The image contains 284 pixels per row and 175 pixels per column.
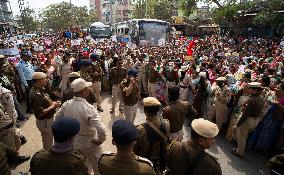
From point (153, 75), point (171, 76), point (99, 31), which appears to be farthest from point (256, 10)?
point (99, 31)

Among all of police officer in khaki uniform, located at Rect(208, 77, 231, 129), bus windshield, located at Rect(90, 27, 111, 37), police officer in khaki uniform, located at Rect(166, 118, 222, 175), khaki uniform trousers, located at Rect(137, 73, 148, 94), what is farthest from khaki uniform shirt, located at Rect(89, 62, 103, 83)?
bus windshield, located at Rect(90, 27, 111, 37)

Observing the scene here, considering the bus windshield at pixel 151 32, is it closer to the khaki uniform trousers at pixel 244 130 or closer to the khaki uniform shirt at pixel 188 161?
the khaki uniform trousers at pixel 244 130

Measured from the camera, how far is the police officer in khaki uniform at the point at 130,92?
705 centimetres

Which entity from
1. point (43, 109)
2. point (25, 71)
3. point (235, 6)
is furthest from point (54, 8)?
point (43, 109)

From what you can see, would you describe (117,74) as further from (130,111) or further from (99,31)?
(99,31)

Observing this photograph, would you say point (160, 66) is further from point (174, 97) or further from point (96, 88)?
point (174, 97)

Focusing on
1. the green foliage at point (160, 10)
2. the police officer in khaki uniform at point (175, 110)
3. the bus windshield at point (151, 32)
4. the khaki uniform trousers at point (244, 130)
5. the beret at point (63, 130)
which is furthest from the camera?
the green foliage at point (160, 10)

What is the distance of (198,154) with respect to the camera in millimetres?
2928

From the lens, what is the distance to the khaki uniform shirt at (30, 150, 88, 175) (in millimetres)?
2760

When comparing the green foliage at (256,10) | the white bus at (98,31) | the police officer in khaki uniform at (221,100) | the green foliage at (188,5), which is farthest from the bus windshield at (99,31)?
the police officer in khaki uniform at (221,100)

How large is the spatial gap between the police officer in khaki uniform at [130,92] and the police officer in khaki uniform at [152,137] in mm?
3226

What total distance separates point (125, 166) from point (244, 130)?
437cm

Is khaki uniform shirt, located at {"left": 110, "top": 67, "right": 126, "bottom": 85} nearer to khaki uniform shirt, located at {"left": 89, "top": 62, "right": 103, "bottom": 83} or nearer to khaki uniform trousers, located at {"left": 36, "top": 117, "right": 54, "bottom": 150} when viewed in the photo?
khaki uniform shirt, located at {"left": 89, "top": 62, "right": 103, "bottom": 83}

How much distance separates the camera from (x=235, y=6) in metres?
26.3
